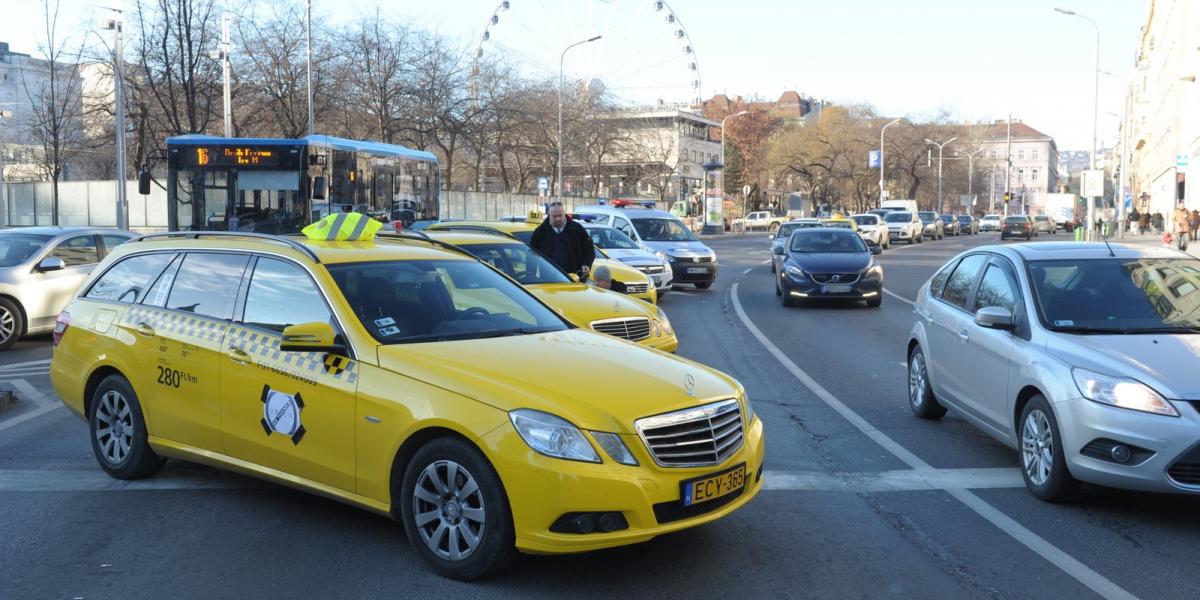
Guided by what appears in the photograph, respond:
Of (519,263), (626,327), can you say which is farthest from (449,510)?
(519,263)

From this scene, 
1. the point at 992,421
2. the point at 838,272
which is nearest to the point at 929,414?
the point at 992,421

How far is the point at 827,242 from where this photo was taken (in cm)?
2117

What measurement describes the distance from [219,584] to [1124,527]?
14.9ft

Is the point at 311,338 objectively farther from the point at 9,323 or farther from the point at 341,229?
the point at 9,323

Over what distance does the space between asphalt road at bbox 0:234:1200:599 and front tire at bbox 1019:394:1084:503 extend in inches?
3.6

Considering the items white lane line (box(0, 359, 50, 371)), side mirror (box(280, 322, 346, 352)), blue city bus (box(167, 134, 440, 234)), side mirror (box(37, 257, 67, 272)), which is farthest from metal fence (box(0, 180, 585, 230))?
side mirror (box(280, 322, 346, 352))

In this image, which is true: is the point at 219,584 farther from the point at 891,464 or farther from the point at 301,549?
the point at 891,464

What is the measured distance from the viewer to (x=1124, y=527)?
5824 mm

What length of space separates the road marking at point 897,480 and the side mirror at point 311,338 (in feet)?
8.89

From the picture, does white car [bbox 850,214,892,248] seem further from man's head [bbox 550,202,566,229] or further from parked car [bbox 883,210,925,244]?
man's head [bbox 550,202,566,229]

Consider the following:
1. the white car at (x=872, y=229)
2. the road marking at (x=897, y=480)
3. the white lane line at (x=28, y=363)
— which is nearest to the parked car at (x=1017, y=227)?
the white car at (x=872, y=229)

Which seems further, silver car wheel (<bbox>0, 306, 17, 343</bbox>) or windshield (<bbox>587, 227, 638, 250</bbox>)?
windshield (<bbox>587, 227, 638, 250</bbox>)

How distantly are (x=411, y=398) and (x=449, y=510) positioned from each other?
525mm

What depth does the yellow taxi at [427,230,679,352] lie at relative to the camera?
10188 millimetres
